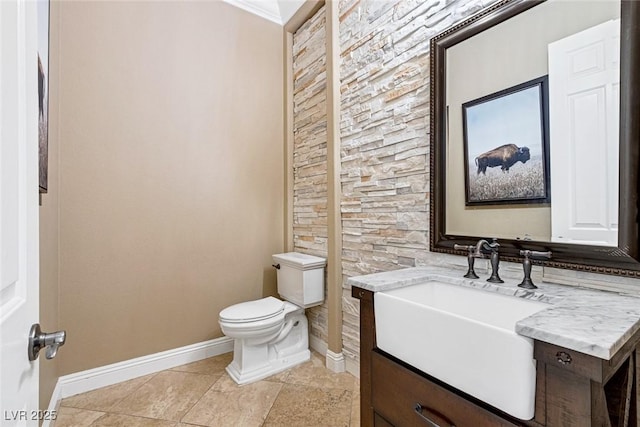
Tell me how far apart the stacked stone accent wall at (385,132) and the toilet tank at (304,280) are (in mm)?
238

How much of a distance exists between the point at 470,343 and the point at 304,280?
1.55 metres

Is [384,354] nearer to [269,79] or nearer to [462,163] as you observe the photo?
[462,163]

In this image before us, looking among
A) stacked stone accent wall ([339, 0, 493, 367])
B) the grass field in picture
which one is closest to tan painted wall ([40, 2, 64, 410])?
stacked stone accent wall ([339, 0, 493, 367])

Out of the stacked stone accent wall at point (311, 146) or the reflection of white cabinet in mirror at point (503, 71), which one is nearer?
the reflection of white cabinet in mirror at point (503, 71)

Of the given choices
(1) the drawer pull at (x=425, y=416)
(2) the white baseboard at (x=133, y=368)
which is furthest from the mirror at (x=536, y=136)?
(2) the white baseboard at (x=133, y=368)

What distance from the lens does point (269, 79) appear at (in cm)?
276

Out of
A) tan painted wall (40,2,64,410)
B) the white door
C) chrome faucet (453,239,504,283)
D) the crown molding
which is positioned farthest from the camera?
the crown molding

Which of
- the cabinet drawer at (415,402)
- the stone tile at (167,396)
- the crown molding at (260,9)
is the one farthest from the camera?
the crown molding at (260,9)

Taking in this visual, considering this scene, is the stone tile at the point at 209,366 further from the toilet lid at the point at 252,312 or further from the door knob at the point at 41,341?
the door knob at the point at 41,341

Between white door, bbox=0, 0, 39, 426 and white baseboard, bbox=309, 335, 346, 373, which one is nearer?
white door, bbox=0, 0, 39, 426

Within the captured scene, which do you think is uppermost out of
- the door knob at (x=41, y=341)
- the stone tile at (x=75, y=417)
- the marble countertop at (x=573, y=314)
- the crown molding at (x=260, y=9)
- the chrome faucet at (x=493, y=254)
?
the crown molding at (x=260, y=9)

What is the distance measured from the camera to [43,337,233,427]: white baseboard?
193 cm

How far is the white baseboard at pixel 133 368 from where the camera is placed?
193cm

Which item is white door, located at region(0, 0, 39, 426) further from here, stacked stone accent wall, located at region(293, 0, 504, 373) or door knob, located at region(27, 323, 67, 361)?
stacked stone accent wall, located at region(293, 0, 504, 373)
